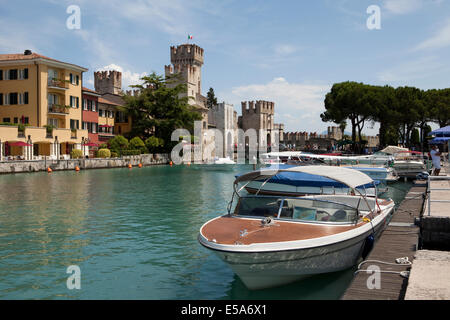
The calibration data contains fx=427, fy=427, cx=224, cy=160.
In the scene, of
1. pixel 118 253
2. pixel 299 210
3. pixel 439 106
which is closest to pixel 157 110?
pixel 439 106

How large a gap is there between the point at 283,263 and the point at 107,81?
92346 millimetres

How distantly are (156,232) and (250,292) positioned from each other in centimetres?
765

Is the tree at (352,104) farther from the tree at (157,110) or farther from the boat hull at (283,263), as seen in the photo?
the boat hull at (283,263)

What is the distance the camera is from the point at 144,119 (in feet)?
241

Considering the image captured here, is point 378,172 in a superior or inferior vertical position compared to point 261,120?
inferior

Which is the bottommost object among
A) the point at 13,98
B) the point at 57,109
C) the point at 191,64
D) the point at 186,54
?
the point at 57,109

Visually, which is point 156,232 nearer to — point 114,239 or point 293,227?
point 114,239

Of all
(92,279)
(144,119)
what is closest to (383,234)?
(92,279)

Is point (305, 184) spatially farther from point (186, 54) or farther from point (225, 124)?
point (186, 54)

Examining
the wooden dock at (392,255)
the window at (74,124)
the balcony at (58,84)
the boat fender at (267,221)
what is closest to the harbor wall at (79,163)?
the window at (74,124)

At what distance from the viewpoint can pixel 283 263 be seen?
30.6 ft

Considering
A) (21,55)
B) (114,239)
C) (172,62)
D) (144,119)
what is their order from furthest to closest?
1. (172,62)
2. (144,119)
3. (21,55)
4. (114,239)

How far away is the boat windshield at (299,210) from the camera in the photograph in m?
10.9
